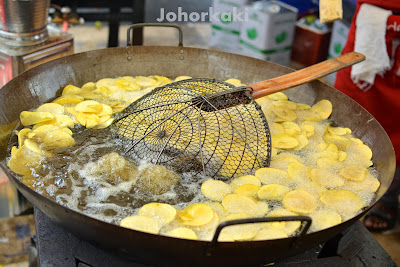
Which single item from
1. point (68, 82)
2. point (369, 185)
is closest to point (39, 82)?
point (68, 82)

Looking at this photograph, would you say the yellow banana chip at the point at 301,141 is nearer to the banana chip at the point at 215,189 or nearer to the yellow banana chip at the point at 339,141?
the yellow banana chip at the point at 339,141

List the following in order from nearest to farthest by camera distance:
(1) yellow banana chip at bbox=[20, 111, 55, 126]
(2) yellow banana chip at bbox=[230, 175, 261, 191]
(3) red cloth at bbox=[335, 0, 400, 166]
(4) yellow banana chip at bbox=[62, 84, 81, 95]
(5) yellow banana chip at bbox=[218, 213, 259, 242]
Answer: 1. (5) yellow banana chip at bbox=[218, 213, 259, 242]
2. (2) yellow banana chip at bbox=[230, 175, 261, 191]
3. (1) yellow banana chip at bbox=[20, 111, 55, 126]
4. (4) yellow banana chip at bbox=[62, 84, 81, 95]
5. (3) red cloth at bbox=[335, 0, 400, 166]

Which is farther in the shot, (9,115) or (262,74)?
(262,74)

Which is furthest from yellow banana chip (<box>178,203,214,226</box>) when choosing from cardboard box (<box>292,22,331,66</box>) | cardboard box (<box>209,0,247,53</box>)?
cardboard box (<box>292,22,331,66</box>)

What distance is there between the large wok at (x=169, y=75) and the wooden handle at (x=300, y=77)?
181 mm

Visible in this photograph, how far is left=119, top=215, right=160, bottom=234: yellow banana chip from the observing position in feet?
4.89

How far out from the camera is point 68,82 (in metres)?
2.40

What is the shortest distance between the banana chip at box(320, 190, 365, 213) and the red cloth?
54.7 inches

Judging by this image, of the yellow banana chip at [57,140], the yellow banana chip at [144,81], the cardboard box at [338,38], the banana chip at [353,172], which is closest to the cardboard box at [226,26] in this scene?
the cardboard box at [338,38]

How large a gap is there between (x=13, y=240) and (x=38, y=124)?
120 cm

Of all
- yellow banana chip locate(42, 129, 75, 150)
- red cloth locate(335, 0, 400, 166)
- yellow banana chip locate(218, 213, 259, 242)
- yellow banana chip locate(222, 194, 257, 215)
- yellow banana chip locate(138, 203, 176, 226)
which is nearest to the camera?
yellow banana chip locate(218, 213, 259, 242)

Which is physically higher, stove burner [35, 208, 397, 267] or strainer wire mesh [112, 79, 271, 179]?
strainer wire mesh [112, 79, 271, 179]

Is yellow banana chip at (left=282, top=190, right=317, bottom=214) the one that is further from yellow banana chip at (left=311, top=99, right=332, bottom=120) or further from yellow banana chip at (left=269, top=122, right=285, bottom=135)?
yellow banana chip at (left=311, top=99, right=332, bottom=120)

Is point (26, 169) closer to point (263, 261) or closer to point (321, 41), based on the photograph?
point (263, 261)
